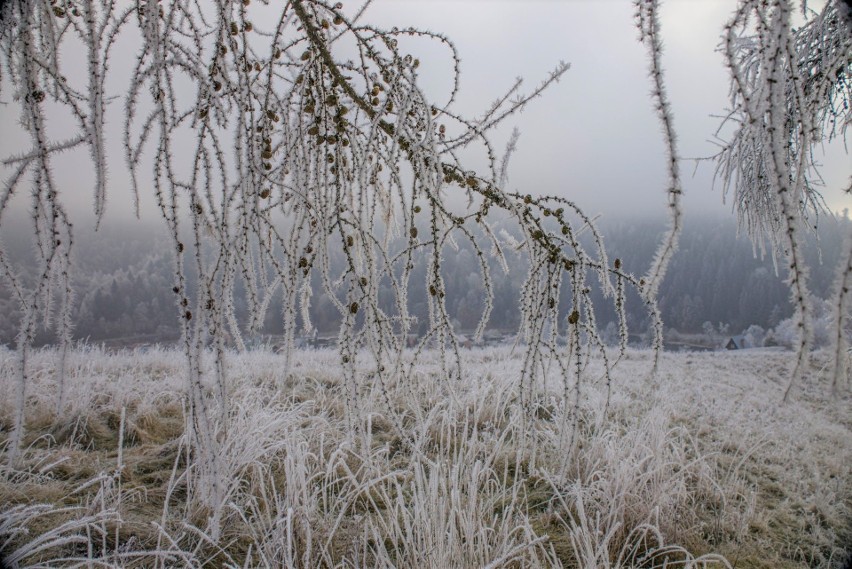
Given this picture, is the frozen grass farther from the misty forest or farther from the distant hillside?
the distant hillside

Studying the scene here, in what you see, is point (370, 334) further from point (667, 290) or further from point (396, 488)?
point (667, 290)

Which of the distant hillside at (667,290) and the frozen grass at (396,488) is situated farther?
the distant hillside at (667,290)

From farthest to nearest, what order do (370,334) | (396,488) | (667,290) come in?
(667,290), (396,488), (370,334)

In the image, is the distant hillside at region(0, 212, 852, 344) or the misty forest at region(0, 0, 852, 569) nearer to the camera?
the misty forest at region(0, 0, 852, 569)

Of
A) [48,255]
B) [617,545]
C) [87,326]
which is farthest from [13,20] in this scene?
[87,326]

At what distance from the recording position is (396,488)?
7.51ft

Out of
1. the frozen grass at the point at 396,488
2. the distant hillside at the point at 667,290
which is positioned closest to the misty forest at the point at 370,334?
the frozen grass at the point at 396,488

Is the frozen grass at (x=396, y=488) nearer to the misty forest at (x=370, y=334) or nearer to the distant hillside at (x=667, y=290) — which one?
the misty forest at (x=370, y=334)

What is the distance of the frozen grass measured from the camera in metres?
1.66

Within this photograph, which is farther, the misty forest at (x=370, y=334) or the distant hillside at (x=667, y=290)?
the distant hillside at (x=667, y=290)

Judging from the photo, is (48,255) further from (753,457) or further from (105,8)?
(753,457)

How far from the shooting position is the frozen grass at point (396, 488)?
5.43ft

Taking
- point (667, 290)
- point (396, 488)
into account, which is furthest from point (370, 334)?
point (667, 290)

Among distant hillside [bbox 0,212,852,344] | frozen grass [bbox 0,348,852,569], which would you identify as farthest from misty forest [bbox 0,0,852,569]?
distant hillside [bbox 0,212,852,344]
